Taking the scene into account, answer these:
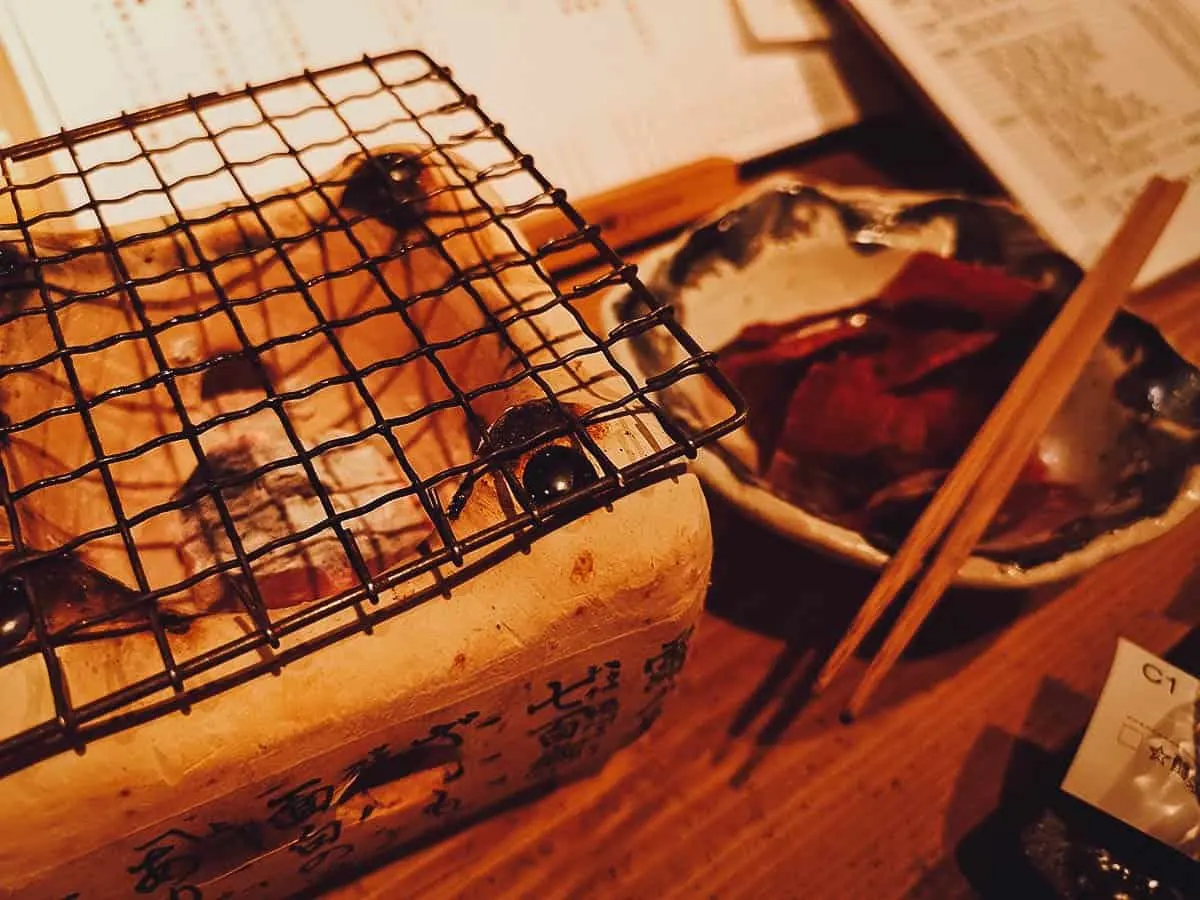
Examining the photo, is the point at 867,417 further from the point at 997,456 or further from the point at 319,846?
the point at 319,846

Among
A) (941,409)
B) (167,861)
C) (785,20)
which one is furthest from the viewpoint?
(785,20)

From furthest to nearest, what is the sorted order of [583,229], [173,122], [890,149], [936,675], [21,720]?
[890,149] < [173,122] < [936,675] < [583,229] < [21,720]

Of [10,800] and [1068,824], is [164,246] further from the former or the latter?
[1068,824]

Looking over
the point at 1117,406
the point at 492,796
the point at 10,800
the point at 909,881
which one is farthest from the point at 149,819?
the point at 1117,406

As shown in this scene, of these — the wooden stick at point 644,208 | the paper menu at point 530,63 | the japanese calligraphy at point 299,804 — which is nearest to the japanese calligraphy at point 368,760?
the japanese calligraphy at point 299,804

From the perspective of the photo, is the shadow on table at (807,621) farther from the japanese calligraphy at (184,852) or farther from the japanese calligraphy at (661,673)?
the japanese calligraphy at (184,852)

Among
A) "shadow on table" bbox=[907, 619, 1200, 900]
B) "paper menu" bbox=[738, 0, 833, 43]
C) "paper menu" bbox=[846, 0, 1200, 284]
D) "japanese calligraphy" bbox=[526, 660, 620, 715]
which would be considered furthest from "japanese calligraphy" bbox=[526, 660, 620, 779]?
"paper menu" bbox=[738, 0, 833, 43]

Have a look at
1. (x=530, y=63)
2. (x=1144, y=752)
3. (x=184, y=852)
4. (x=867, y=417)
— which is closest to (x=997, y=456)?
(x=867, y=417)
